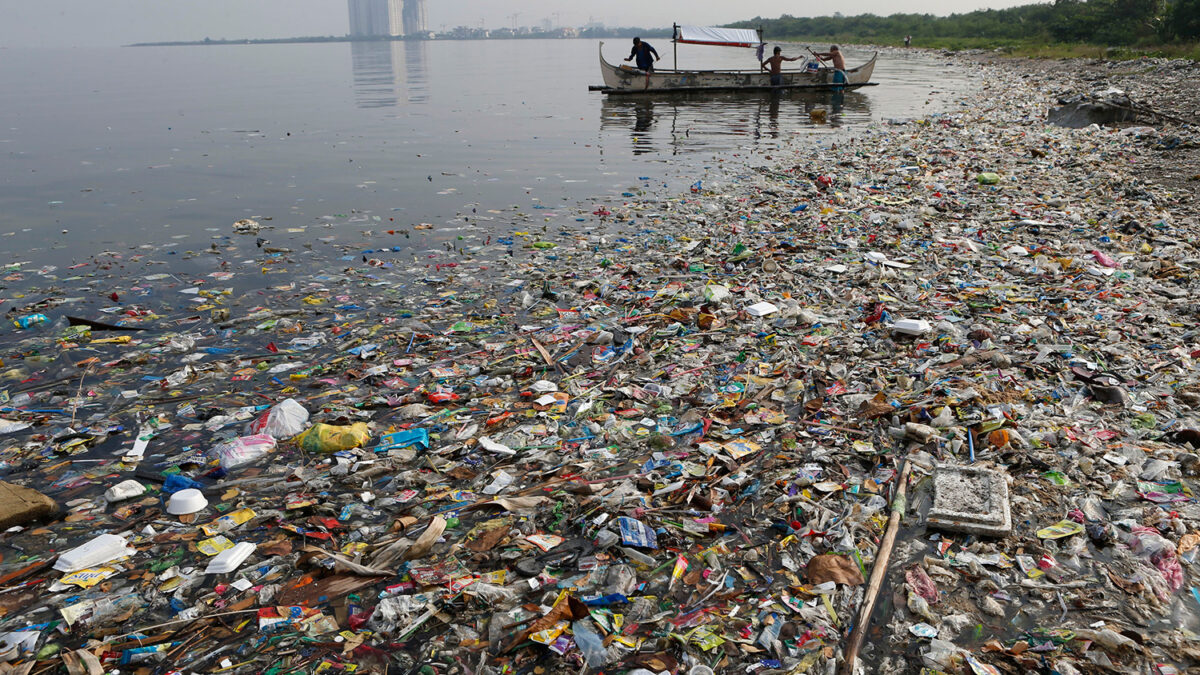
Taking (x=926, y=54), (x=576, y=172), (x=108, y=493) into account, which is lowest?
(x=108, y=493)

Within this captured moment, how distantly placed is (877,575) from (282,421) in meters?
3.55

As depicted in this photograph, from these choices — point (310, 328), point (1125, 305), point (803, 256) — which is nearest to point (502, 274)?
point (310, 328)

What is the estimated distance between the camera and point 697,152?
50.8 ft

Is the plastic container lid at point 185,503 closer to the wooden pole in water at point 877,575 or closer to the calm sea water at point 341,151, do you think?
the wooden pole in water at point 877,575

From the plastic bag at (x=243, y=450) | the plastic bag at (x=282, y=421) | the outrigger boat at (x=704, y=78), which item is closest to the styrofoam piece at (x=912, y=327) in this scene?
the plastic bag at (x=282, y=421)

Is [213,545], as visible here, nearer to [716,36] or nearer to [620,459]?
[620,459]

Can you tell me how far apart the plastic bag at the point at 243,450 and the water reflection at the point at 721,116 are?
41.3 ft

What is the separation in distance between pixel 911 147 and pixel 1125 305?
944cm

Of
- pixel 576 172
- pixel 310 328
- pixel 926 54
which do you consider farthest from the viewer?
pixel 926 54

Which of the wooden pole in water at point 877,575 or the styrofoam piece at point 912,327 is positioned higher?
the styrofoam piece at point 912,327

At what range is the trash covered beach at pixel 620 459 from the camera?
2.71m

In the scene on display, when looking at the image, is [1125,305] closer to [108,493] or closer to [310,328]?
[310,328]

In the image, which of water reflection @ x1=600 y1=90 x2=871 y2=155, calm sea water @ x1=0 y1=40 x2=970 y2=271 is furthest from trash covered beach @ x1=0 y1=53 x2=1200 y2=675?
water reflection @ x1=600 y1=90 x2=871 y2=155

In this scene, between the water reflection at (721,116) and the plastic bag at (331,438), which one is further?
the water reflection at (721,116)
